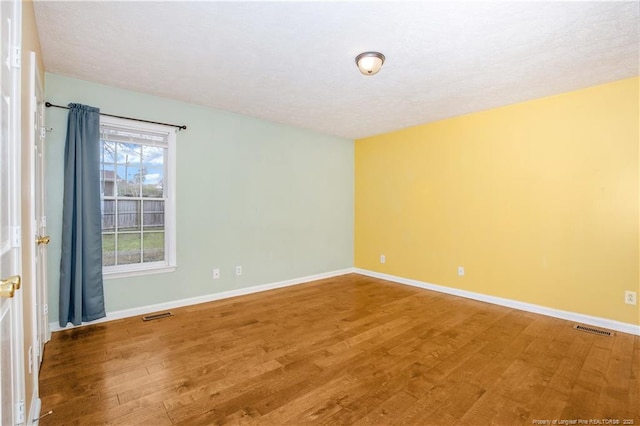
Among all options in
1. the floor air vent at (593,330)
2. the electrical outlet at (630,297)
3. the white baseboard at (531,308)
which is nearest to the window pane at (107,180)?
the white baseboard at (531,308)

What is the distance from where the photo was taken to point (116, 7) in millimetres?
2053

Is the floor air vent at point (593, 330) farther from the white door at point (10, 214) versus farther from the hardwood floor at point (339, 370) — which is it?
the white door at point (10, 214)

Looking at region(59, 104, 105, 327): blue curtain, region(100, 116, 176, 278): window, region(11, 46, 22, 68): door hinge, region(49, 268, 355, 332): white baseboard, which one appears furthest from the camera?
region(100, 116, 176, 278): window

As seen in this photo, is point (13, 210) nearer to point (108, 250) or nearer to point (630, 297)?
point (108, 250)

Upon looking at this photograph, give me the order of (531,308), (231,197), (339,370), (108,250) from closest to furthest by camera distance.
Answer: (339,370) < (108,250) < (531,308) < (231,197)

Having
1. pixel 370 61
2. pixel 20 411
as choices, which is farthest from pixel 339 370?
pixel 370 61

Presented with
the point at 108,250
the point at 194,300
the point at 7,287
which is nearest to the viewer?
the point at 7,287

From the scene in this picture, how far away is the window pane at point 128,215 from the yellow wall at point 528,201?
3642mm

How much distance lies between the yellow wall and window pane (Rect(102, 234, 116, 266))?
3.86 meters

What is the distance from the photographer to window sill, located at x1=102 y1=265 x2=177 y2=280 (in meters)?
3.33

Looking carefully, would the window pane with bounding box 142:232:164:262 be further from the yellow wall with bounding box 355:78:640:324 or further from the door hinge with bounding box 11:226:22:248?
the yellow wall with bounding box 355:78:640:324

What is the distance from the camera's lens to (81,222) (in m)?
3.05

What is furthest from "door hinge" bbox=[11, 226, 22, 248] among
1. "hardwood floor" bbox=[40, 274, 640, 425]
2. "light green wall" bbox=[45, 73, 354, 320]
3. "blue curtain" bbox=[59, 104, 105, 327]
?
"light green wall" bbox=[45, 73, 354, 320]

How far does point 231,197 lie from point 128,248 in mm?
1331
